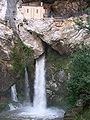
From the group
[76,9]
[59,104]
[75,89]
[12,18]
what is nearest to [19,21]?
[12,18]

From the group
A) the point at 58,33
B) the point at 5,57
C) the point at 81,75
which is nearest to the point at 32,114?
the point at 5,57

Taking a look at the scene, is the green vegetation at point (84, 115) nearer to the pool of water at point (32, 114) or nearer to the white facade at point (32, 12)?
the pool of water at point (32, 114)

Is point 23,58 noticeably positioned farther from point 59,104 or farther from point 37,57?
point 59,104

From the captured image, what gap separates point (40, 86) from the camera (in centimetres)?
2675

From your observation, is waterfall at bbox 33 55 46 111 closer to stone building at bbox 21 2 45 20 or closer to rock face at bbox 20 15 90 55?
rock face at bbox 20 15 90 55

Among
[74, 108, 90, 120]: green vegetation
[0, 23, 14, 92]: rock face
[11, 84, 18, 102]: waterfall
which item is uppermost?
[0, 23, 14, 92]: rock face

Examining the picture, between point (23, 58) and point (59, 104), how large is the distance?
4534 millimetres

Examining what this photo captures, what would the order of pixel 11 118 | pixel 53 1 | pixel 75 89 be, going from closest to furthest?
1. pixel 75 89
2. pixel 11 118
3. pixel 53 1

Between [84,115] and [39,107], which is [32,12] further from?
[84,115]

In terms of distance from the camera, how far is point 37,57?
26969 millimetres

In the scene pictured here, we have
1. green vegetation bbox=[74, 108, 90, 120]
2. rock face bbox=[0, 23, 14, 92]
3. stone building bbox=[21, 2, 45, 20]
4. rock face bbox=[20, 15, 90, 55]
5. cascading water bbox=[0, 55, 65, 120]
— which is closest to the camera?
green vegetation bbox=[74, 108, 90, 120]

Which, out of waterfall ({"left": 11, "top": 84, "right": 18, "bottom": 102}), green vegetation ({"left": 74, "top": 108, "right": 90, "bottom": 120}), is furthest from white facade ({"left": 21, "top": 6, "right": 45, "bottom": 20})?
green vegetation ({"left": 74, "top": 108, "right": 90, "bottom": 120})

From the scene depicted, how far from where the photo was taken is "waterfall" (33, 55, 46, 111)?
26.3m

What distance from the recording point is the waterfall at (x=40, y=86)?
26.3 m
